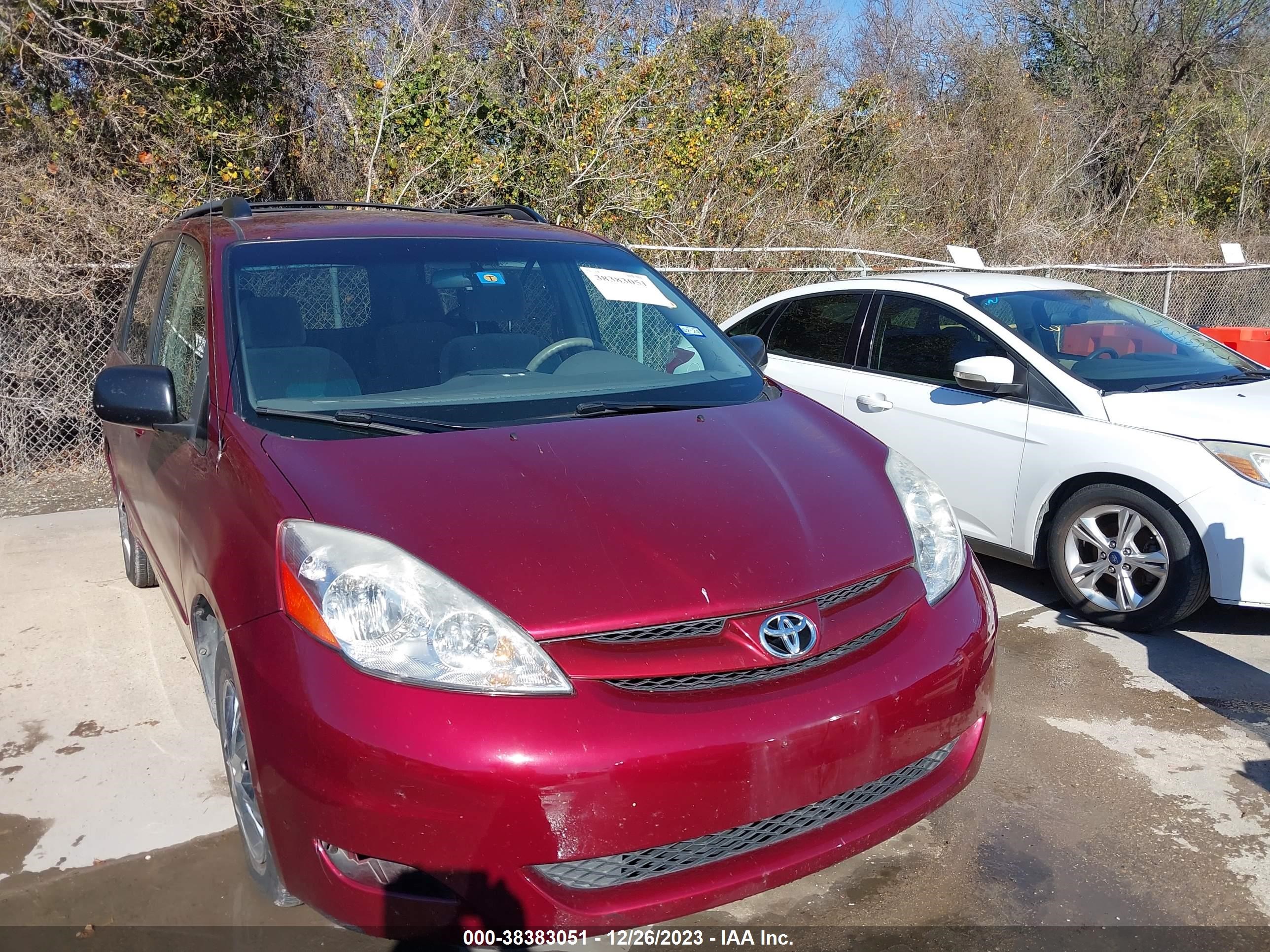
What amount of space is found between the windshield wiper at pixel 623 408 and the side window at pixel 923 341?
8.16 ft

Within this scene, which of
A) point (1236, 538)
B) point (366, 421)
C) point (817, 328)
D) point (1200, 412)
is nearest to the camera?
point (366, 421)

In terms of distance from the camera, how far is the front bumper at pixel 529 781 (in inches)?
78.7

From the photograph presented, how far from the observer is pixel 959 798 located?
3.24m

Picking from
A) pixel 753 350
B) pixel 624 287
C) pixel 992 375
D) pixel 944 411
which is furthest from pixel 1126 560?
pixel 624 287

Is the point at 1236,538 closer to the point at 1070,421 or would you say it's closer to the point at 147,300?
the point at 1070,421

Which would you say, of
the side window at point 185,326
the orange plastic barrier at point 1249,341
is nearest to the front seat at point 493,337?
the side window at point 185,326

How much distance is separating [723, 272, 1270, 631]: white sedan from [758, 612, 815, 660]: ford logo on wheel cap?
8.96ft

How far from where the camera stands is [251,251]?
3.31m

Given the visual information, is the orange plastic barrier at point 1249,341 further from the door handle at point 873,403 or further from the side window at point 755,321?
the door handle at point 873,403

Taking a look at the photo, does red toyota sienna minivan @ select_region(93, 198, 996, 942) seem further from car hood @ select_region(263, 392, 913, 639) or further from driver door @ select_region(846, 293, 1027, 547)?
driver door @ select_region(846, 293, 1027, 547)

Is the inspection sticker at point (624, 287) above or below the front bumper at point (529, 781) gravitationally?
above

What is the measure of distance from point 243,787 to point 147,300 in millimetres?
2544

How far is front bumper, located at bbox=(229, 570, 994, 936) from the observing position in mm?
1999

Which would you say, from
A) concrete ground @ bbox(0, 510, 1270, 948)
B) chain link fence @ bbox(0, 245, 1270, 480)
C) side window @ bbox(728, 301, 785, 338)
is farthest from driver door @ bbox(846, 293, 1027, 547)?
chain link fence @ bbox(0, 245, 1270, 480)
